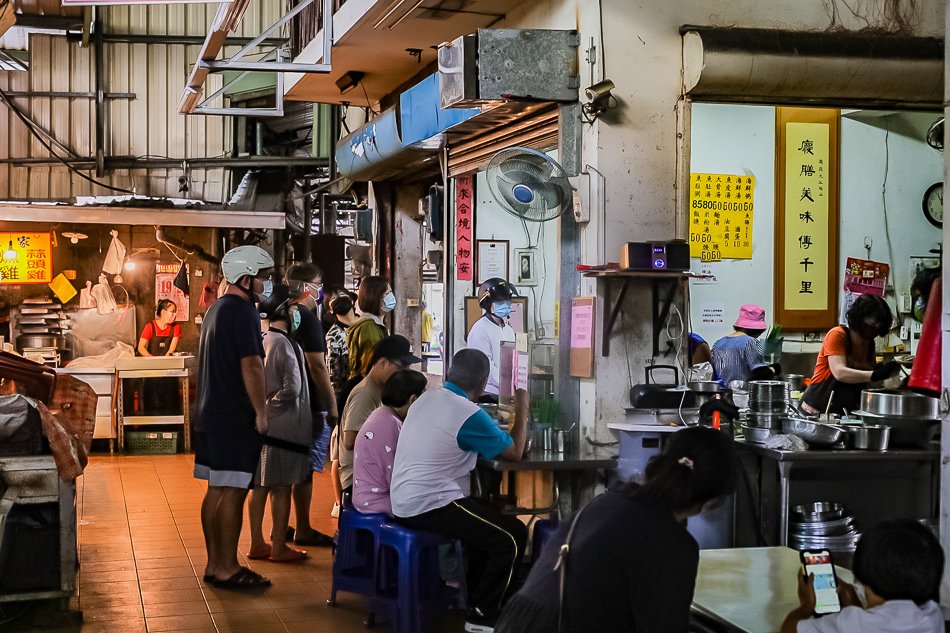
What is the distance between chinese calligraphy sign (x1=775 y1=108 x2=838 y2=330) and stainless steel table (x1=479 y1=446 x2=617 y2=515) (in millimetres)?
3878

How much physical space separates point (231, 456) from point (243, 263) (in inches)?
49.1

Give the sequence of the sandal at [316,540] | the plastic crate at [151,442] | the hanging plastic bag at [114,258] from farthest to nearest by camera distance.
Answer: the hanging plastic bag at [114,258] → the plastic crate at [151,442] → the sandal at [316,540]

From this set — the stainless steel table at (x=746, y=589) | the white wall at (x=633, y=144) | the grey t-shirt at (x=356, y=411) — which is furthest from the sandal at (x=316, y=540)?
the stainless steel table at (x=746, y=589)

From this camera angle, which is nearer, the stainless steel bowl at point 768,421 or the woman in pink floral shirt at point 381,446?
the woman in pink floral shirt at point 381,446

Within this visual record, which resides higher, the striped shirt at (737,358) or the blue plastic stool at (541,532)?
the striped shirt at (737,358)

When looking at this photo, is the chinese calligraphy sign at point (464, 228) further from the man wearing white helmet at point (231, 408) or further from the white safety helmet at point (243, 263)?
the man wearing white helmet at point (231, 408)

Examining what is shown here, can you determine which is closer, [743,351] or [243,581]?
[243,581]

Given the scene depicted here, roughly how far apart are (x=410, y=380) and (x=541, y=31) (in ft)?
8.08

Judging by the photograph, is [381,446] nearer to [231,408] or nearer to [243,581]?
[231,408]

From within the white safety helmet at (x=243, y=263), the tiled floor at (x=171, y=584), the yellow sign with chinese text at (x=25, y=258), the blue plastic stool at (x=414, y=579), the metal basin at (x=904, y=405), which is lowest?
the tiled floor at (x=171, y=584)

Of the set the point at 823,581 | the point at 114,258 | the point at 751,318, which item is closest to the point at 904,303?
the point at 751,318

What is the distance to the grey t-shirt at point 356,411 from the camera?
7.19 meters

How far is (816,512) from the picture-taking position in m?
6.44

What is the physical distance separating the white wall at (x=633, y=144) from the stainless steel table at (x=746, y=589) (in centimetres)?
252
